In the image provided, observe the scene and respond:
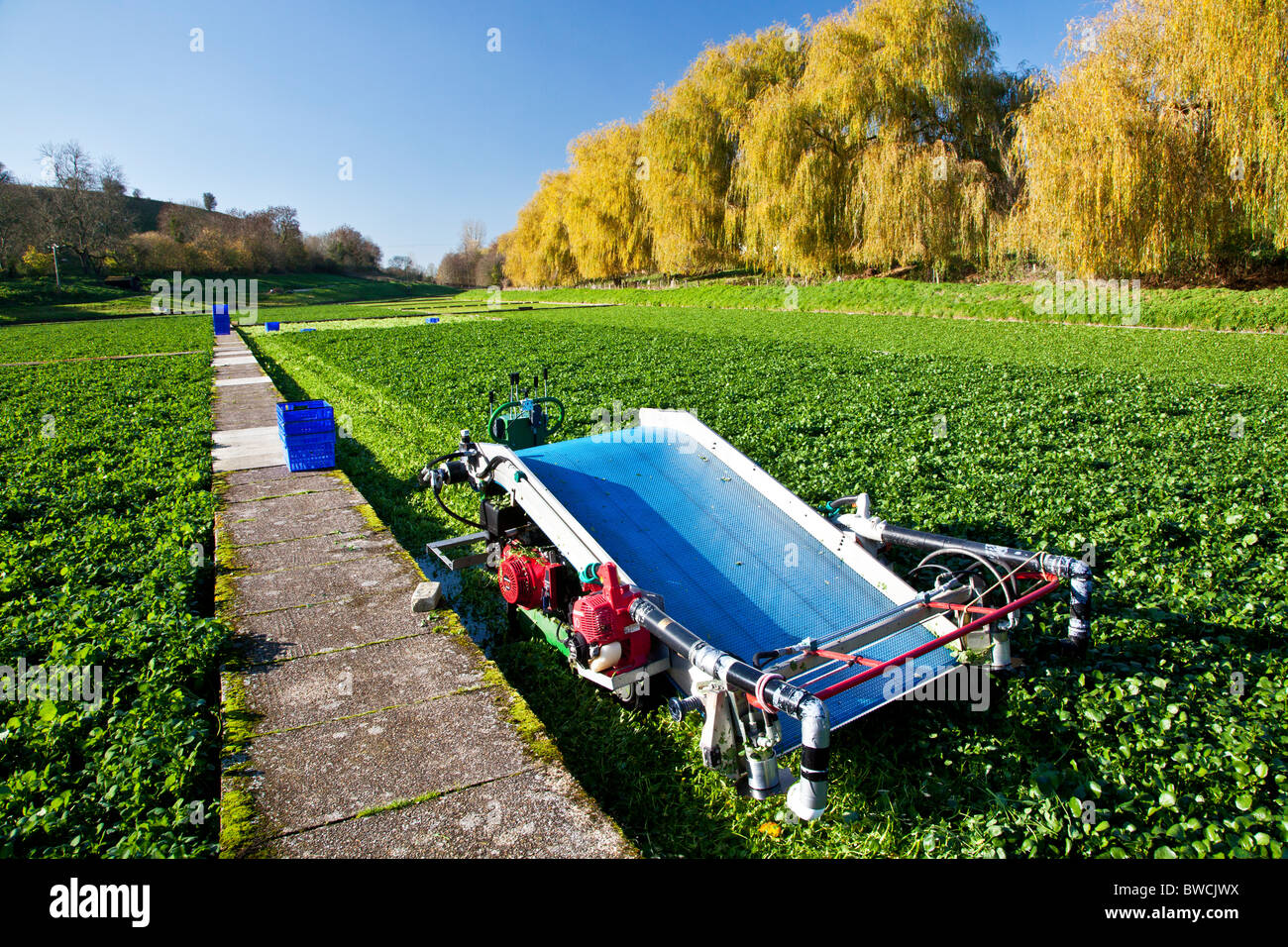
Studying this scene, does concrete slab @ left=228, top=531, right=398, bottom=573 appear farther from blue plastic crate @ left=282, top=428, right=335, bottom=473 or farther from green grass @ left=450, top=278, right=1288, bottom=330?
green grass @ left=450, top=278, right=1288, bottom=330

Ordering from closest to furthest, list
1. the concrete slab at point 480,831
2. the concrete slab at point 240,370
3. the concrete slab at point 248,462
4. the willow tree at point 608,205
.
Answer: the concrete slab at point 480,831, the concrete slab at point 248,462, the concrete slab at point 240,370, the willow tree at point 608,205

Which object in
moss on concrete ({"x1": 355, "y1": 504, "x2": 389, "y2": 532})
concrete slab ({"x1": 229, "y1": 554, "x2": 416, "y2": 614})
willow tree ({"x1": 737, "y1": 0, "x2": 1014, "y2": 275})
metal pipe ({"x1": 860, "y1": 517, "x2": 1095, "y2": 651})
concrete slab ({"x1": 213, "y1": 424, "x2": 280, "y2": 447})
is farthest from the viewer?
willow tree ({"x1": 737, "y1": 0, "x2": 1014, "y2": 275})

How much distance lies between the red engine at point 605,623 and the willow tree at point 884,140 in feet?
94.4

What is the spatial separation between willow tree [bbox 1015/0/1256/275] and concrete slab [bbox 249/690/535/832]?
70.8 feet

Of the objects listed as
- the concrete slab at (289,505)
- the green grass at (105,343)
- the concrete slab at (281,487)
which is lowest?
the concrete slab at (289,505)

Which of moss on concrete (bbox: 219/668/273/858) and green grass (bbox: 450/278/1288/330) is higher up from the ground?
green grass (bbox: 450/278/1288/330)

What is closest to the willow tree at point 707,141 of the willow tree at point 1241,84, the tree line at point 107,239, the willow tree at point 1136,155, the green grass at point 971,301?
the green grass at point 971,301

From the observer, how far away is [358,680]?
4.11m

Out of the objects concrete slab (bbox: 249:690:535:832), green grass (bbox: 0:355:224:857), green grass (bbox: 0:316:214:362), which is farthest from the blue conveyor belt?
green grass (bbox: 0:316:214:362)

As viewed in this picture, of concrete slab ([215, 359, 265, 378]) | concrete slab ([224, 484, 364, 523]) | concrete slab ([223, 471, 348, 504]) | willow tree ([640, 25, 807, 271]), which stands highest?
willow tree ([640, 25, 807, 271])

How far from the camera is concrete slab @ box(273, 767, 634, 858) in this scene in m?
2.86

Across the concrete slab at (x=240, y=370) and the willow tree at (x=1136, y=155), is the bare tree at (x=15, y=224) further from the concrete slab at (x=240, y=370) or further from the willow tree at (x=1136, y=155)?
the willow tree at (x=1136, y=155)

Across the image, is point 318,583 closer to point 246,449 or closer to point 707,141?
point 246,449

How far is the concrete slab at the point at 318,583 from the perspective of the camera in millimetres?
5156
